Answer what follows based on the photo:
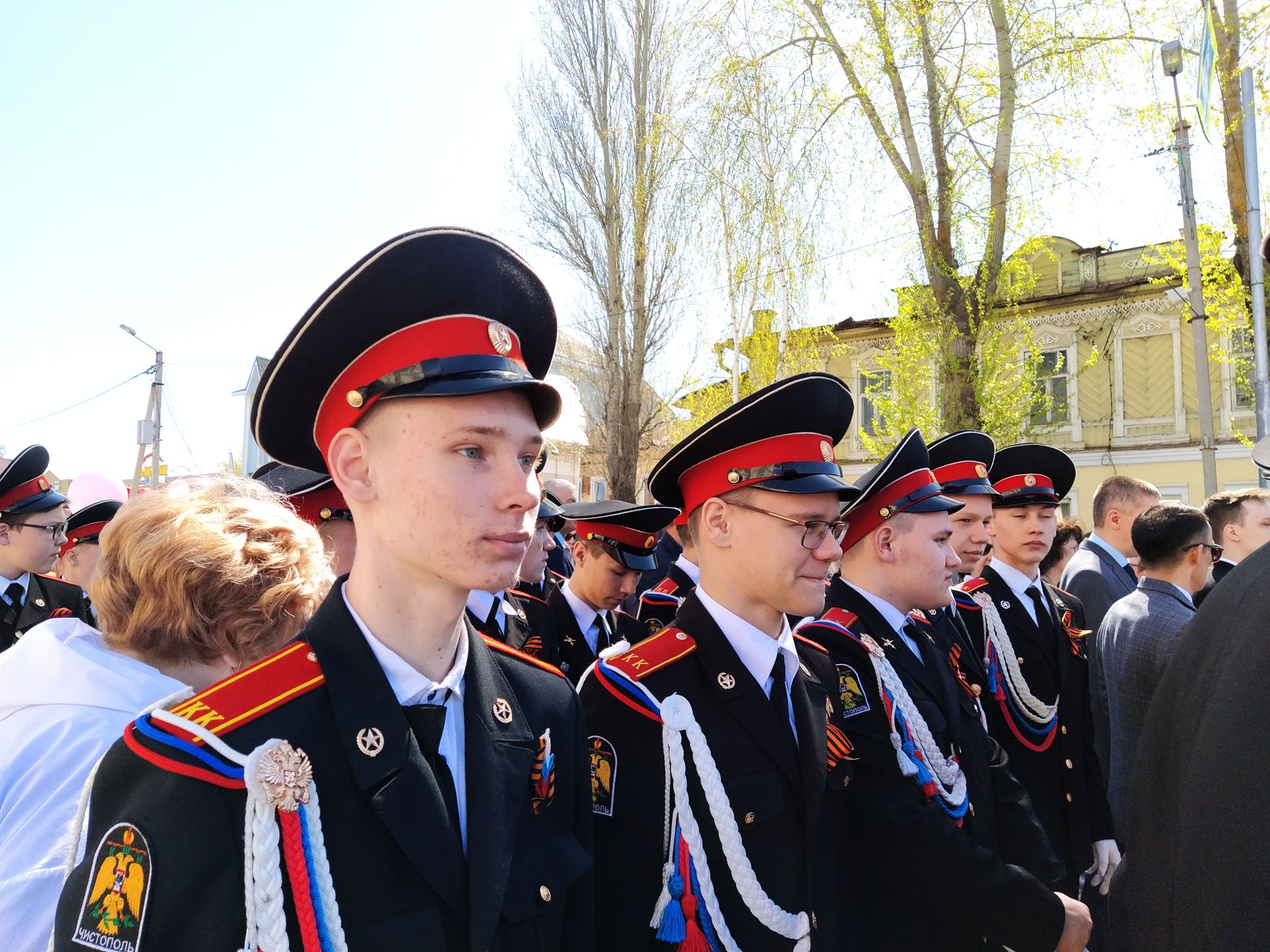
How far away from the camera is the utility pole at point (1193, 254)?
11016mm

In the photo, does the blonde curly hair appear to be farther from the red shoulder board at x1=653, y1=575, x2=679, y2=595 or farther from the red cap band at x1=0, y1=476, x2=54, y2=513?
the red cap band at x1=0, y1=476, x2=54, y2=513

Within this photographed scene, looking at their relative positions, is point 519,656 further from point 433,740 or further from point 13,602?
point 13,602

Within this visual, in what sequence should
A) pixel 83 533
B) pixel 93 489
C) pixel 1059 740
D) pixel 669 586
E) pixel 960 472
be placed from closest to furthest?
pixel 1059 740, pixel 960 472, pixel 669 586, pixel 83 533, pixel 93 489

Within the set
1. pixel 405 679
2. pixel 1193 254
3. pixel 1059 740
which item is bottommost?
pixel 1059 740

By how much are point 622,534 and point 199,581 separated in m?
3.34

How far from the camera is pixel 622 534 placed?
5.16 meters

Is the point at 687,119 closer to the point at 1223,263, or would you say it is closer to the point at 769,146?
the point at 769,146

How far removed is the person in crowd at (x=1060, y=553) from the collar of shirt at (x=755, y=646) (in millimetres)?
5921

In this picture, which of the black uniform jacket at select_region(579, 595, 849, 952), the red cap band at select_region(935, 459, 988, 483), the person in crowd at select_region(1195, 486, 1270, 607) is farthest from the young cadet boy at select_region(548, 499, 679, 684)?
the person in crowd at select_region(1195, 486, 1270, 607)

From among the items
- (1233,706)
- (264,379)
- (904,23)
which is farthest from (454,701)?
(904,23)

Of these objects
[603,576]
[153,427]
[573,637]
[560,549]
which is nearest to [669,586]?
[603,576]

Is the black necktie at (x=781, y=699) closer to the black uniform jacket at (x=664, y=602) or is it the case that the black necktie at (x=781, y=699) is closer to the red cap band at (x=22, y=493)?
the black uniform jacket at (x=664, y=602)

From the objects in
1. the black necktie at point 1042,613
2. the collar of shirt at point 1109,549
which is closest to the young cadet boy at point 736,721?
the black necktie at point 1042,613

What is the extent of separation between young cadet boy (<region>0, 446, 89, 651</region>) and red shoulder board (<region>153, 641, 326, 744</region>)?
15.6 ft
